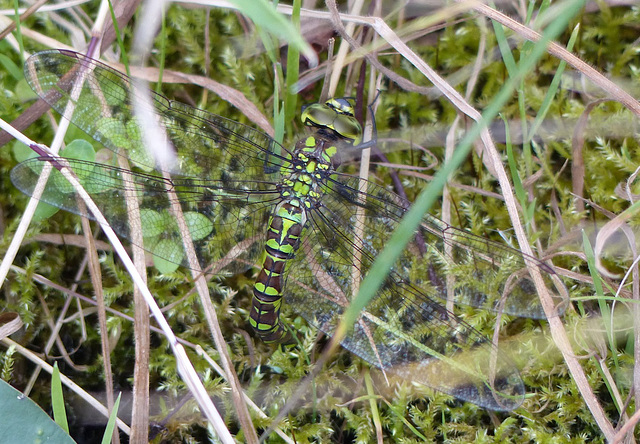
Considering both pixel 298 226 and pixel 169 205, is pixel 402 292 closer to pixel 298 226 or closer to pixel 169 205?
pixel 298 226

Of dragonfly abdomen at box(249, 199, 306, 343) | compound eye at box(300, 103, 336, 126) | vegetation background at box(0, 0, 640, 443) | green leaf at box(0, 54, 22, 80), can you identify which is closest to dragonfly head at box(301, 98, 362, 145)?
compound eye at box(300, 103, 336, 126)

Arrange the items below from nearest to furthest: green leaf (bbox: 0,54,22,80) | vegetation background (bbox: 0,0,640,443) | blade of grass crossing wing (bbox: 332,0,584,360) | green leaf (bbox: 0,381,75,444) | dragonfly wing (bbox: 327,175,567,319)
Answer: blade of grass crossing wing (bbox: 332,0,584,360) < green leaf (bbox: 0,381,75,444) < dragonfly wing (bbox: 327,175,567,319) < vegetation background (bbox: 0,0,640,443) < green leaf (bbox: 0,54,22,80)

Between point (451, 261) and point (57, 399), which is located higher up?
point (451, 261)

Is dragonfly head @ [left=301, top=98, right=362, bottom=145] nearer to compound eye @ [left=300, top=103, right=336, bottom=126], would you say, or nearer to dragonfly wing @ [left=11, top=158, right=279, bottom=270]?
compound eye @ [left=300, top=103, right=336, bottom=126]

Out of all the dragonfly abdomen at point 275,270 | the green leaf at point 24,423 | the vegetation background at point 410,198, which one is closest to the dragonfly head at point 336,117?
the vegetation background at point 410,198

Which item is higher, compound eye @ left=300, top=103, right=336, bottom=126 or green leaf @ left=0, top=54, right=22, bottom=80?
green leaf @ left=0, top=54, right=22, bottom=80

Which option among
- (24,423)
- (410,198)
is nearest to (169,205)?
(24,423)

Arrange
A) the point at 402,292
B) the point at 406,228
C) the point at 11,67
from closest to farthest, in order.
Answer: the point at 406,228 < the point at 402,292 < the point at 11,67

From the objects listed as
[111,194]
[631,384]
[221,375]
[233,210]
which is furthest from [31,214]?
[631,384]
